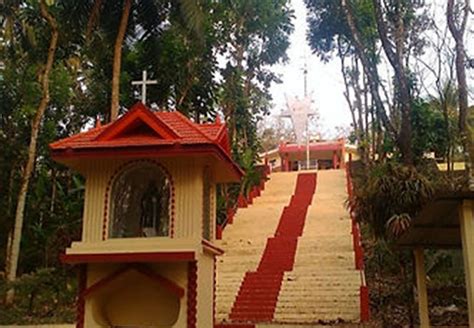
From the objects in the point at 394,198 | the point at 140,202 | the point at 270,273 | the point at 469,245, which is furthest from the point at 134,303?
the point at 270,273

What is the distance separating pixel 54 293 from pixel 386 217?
9.26 metres

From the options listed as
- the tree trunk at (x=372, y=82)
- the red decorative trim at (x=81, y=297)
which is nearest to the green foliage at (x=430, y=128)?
the tree trunk at (x=372, y=82)

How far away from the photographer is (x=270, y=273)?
53.5 ft

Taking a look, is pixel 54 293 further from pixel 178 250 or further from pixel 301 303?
pixel 178 250

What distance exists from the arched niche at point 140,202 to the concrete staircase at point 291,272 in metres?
4.86

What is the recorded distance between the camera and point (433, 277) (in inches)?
626

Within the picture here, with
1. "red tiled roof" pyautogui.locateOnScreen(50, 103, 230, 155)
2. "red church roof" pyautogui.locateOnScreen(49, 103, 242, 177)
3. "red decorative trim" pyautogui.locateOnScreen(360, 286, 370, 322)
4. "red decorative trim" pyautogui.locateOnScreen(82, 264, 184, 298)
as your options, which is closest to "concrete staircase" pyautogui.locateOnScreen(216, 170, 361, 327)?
"red decorative trim" pyautogui.locateOnScreen(360, 286, 370, 322)

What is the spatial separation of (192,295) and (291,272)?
26.3 ft

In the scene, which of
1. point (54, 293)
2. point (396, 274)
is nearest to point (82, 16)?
point (54, 293)

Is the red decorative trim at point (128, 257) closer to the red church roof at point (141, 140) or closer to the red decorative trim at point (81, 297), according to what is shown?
the red decorative trim at point (81, 297)

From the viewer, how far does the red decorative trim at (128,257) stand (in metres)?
8.42

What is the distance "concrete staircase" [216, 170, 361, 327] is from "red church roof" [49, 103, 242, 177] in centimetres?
546

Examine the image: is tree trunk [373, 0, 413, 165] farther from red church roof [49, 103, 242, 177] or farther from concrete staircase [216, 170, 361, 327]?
red church roof [49, 103, 242, 177]

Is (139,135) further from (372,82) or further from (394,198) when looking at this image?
(372,82)
